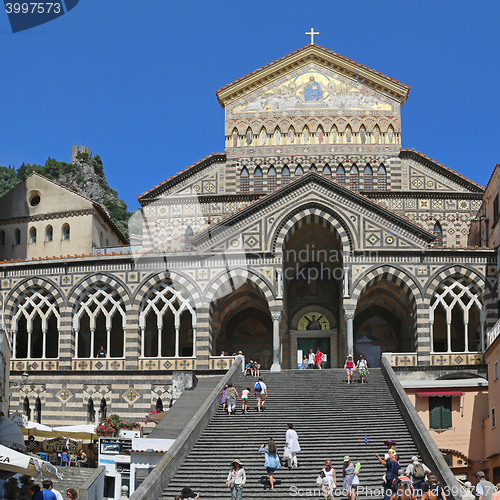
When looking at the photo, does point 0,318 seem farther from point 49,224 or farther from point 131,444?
point 131,444

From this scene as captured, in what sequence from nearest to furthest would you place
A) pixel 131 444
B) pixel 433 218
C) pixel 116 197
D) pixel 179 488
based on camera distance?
pixel 179 488 → pixel 131 444 → pixel 433 218 → pixel 116 197

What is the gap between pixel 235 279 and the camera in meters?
37.9

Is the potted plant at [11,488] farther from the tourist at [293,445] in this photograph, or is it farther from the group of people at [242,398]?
the tourist at [293,445]

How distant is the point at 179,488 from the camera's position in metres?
21.9

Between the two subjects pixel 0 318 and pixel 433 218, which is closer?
pixel 0 318

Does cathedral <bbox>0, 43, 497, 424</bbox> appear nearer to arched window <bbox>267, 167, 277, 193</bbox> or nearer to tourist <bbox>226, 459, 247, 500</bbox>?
arched window <bbox>267, 167, 277, 193</bbox>

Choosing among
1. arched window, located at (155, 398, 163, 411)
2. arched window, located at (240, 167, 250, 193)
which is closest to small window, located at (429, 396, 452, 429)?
arched window, located at (155, 398, 163, 411)

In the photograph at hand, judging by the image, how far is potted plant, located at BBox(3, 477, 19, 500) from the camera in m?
23.4

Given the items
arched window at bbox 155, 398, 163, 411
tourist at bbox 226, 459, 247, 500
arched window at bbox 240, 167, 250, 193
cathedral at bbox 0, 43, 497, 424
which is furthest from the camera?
arched window at bbox 240, 167, 250, 193

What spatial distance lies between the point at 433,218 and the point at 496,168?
20.4ft

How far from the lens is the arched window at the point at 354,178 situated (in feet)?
149

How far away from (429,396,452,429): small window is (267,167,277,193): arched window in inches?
726

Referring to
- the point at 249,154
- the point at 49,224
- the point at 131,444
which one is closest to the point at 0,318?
the point at 49,224

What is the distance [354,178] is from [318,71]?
24.1 feet
